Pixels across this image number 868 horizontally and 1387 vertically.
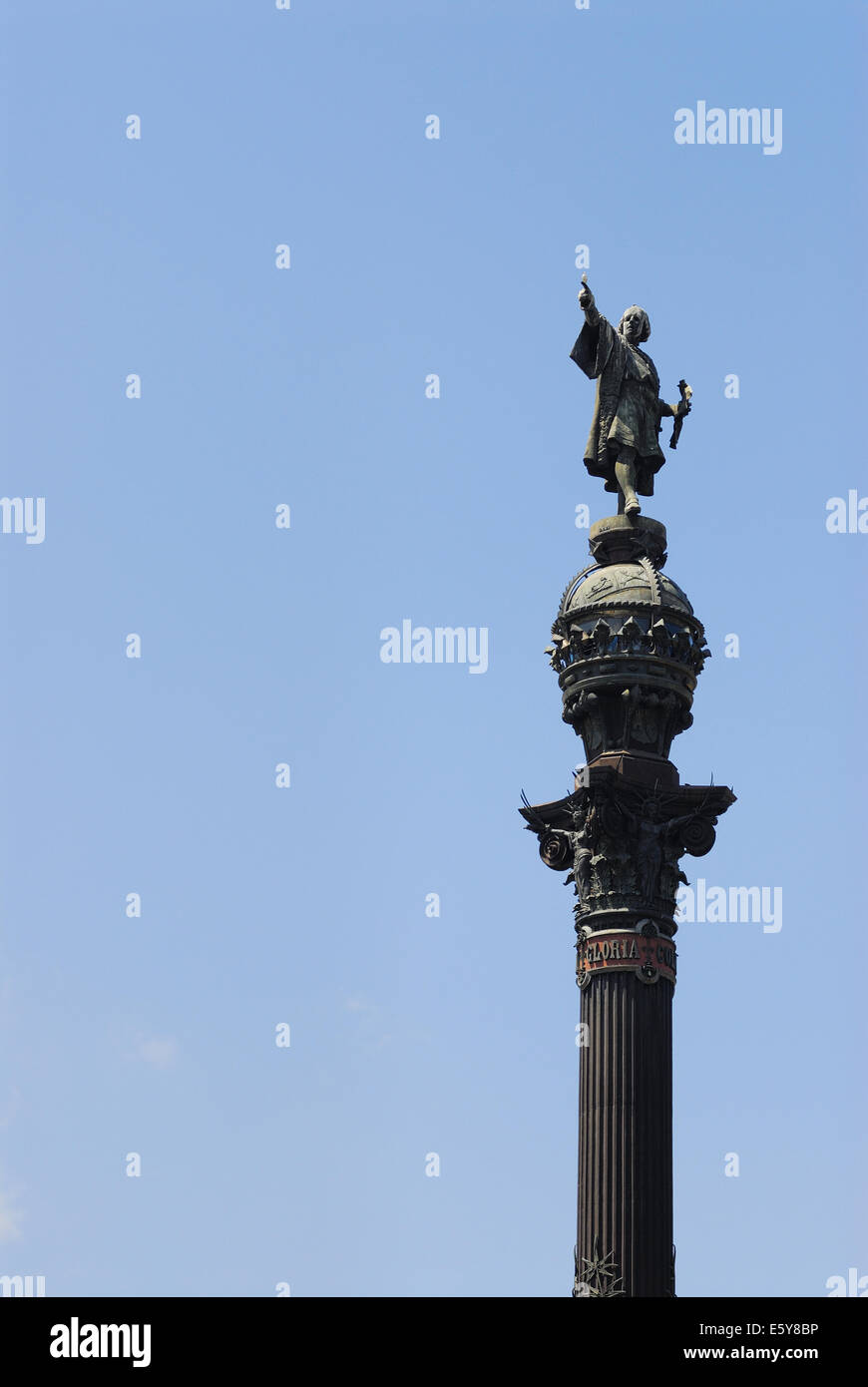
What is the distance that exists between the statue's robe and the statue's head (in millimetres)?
482

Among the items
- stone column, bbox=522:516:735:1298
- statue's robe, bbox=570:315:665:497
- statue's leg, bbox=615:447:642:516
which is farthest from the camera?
statue's robe, bbox=570:315:665:497

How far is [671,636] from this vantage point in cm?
4903

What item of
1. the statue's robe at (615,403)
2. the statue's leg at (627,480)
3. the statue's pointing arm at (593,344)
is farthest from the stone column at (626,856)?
the statue's pointing arm at (593,344)

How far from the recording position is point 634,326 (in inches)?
2096

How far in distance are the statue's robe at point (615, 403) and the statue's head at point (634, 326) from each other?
0.48 meters

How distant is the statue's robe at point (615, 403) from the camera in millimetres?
52250

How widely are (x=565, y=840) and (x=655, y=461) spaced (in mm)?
8971

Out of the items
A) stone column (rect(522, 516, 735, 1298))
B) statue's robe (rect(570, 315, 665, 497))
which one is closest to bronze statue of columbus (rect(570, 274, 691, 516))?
statue's robe (rect(570, 315, 665, 497))

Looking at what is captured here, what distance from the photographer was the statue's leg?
169 ft

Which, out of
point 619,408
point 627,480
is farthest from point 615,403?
point 627,480

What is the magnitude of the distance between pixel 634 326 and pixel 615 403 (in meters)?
2.03

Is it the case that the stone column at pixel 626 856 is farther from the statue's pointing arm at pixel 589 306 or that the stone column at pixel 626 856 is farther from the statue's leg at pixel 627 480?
the statue's pointing arm at pixel 589 306

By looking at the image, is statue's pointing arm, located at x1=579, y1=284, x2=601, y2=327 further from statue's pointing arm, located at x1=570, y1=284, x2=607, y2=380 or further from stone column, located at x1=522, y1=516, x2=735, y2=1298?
stone column, located at x1=522, y1=516, x2=735, y2=1298
